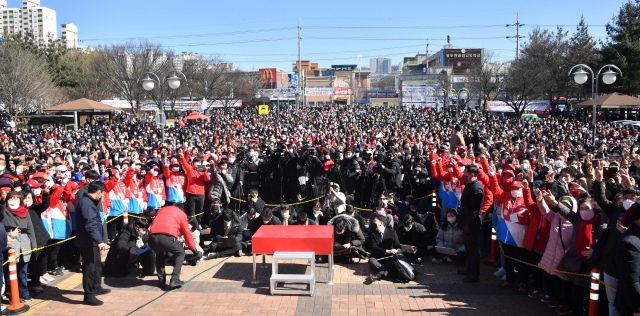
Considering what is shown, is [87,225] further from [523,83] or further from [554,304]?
[523,83]

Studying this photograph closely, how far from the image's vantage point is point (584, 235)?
5.46 meters

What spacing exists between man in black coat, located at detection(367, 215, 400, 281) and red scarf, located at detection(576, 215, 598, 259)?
2.87 metres

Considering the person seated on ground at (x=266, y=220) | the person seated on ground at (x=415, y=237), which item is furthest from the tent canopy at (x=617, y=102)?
the person seated on ground at (x=266, y=220)

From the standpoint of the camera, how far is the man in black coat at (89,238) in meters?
6.38

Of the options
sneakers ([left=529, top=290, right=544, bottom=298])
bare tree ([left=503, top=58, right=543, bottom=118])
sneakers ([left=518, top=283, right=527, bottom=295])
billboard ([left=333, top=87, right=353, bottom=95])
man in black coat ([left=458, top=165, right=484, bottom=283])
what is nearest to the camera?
sneakers ([left=529, top=290, right=544, bottom=298])

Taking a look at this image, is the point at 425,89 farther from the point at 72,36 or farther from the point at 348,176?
the point at 72,36

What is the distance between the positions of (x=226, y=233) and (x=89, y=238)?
3.02 metres

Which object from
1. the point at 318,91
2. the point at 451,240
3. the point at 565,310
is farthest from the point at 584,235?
the point at 318,91

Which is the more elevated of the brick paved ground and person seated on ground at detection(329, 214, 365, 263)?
person seated on ground at detection(329, 214, 365, 263)

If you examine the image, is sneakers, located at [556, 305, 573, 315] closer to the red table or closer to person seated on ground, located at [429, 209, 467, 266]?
person seated on ground, located at [429, 209, 467, 266]

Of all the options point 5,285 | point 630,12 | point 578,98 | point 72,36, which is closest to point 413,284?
point 5,285

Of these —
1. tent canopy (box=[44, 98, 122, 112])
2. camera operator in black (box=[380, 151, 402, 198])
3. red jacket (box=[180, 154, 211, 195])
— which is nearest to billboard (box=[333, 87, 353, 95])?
tent canopy (box=[44, 98, 122, 112])

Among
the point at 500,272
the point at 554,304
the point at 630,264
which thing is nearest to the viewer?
the point at 630,264

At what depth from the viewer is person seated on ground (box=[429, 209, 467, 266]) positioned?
26.9 feet
